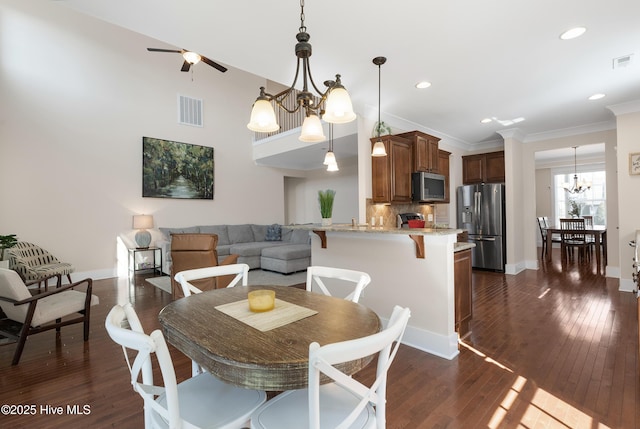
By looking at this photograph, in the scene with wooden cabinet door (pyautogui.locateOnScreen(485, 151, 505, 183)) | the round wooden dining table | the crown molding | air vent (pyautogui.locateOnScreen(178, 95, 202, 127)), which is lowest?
the round wooden dining table

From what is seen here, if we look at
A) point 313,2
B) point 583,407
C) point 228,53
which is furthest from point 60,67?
point 583,407

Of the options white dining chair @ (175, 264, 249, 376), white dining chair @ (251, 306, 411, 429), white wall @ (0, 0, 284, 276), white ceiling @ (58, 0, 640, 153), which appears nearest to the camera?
white dining chair @ (251, 306, 411, 429)

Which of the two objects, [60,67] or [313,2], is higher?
[60,67]

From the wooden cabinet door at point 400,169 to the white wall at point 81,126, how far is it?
450 centimetres

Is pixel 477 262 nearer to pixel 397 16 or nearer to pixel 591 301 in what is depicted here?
pixel 591 301

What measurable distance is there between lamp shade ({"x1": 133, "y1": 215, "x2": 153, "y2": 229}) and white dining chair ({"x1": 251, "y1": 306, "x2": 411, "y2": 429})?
542 centimetres

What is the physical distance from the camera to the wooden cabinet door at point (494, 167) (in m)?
6.12

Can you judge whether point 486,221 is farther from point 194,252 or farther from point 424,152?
point 194,252

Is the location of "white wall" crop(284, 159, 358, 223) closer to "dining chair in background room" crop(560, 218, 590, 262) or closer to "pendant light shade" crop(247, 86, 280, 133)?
"dining chair in background room" crop(560, 218, 590, 262)

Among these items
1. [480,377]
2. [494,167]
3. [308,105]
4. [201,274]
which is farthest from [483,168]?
[201,274]

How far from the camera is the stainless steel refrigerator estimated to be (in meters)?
5.77

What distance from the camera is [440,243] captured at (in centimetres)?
253

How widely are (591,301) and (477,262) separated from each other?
2263 mm

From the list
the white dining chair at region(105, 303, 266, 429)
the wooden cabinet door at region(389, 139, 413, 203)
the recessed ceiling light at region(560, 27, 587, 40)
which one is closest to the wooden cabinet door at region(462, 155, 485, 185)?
the wooden cabinet door at region(389, 139, 413, 203)
